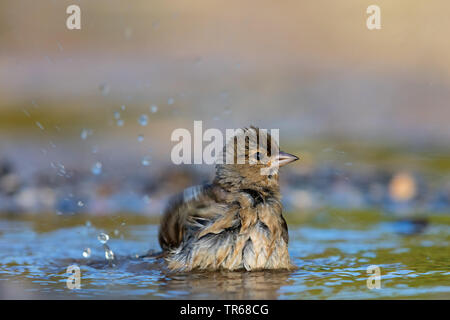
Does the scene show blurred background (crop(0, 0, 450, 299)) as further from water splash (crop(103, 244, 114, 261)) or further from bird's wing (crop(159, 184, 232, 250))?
bird's wing (crop(159, 184, 232, 250))

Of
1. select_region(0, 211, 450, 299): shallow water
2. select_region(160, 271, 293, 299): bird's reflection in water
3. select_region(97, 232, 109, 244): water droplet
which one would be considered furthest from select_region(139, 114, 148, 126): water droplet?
select_region(160, 271, 293, 299): bird's reflection in water

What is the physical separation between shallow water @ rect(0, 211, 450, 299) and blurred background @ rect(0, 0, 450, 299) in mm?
71

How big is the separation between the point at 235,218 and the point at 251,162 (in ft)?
2.44

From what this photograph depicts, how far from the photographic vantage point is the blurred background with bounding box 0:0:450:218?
494 inches

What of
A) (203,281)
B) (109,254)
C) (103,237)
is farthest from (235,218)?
(103,237)

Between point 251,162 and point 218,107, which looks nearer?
point 251,162

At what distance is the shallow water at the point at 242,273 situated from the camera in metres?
5.13

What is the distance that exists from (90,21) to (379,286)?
11.7 meters

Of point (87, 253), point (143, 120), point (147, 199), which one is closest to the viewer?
point (87, 253)

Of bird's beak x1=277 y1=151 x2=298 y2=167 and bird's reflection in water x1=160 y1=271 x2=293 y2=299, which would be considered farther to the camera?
bird's beak x1=277 y1=151 x2=298 y2=167

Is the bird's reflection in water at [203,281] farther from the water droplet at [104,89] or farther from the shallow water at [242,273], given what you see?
the water droplet at [104,89]

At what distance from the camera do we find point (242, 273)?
220 inches

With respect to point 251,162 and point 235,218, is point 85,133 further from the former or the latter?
point 235,218

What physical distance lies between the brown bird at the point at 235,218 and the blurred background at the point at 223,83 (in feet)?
16.0
